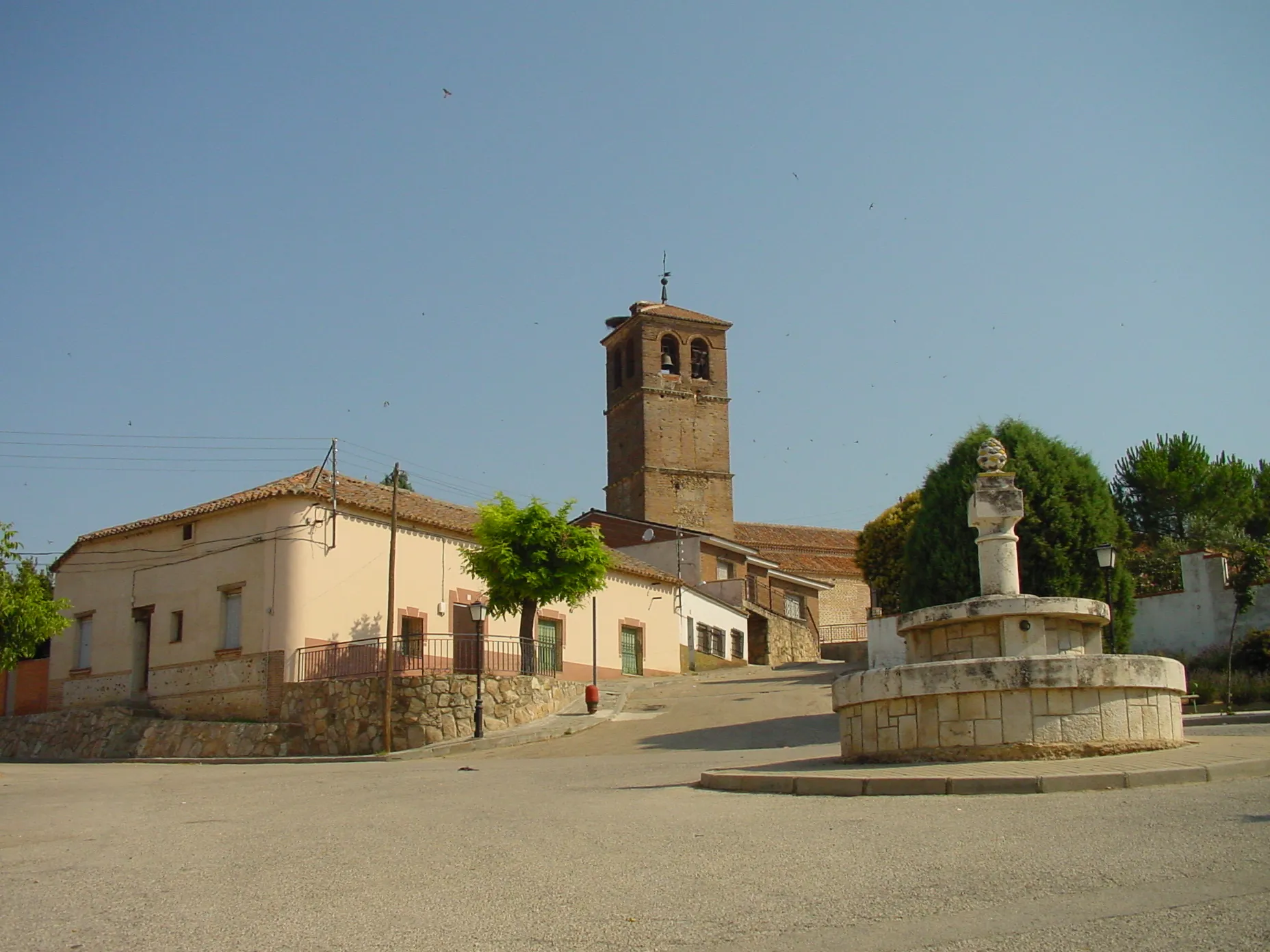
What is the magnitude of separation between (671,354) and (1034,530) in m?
42.5

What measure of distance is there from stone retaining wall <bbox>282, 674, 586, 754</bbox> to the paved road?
1215 cm

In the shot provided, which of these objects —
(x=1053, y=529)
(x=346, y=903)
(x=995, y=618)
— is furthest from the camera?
(x=1053, y=529)

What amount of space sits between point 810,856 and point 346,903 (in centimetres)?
253

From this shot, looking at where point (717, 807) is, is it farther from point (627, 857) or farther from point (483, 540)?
point (483, 540)

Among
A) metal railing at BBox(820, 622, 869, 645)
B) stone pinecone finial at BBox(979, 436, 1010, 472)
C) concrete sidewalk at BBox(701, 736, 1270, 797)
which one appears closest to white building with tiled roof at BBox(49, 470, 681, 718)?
stone pinecone finial at BBox(979, 436, 1010, 472)

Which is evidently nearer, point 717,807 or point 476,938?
point 476,938

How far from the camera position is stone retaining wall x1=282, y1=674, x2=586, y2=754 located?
23.9 m

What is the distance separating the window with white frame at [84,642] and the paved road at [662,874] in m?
21.0

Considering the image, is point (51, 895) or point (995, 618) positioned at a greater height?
point (995, 618)

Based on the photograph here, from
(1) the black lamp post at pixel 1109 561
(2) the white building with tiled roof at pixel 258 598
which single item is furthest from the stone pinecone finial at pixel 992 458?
(2) the white building with tiled roof at pixel 258 598

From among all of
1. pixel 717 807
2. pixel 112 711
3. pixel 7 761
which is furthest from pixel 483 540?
pixel 717 807

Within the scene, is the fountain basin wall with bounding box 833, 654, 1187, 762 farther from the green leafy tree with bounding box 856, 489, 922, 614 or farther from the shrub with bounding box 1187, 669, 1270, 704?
the green leafy tree with bounding box 856, 489, 922, 614

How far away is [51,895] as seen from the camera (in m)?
6.89

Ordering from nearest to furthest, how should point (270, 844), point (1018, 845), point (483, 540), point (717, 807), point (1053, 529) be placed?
point (1018, 845)
point (270, 844)
point (717, 807)
point (1053, 529)
point (483, 540)
